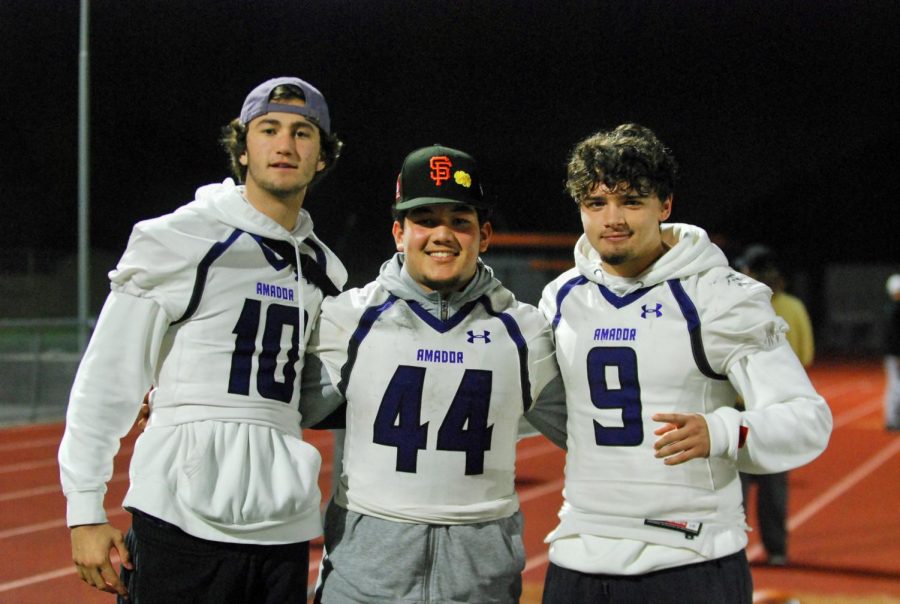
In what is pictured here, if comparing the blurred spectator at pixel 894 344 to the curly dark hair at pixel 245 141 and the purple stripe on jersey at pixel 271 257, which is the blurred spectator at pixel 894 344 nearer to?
the curly dark hair at pixel 245 141

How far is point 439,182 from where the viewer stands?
228 centimetres

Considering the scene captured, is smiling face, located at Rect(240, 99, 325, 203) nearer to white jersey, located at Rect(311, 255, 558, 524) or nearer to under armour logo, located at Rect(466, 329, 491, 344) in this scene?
white jersey, located at Rect(311, 255, 558, 524)

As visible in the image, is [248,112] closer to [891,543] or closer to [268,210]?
[268,210]

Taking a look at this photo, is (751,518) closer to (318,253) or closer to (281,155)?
(318,253)

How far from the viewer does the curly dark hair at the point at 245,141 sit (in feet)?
8.31

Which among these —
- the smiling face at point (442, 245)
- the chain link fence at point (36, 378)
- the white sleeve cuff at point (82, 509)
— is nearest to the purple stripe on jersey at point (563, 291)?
the smiling face at point (442, 245)

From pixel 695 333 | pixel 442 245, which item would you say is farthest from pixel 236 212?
pixel 695 333

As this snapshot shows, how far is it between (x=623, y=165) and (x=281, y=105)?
911 mm

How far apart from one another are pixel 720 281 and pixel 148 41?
2051 centimetres

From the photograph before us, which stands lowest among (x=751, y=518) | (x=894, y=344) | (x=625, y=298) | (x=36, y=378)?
(x=751, y=518)

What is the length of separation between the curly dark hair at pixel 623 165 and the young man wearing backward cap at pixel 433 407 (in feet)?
0.85

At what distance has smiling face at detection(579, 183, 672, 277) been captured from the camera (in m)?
2.29

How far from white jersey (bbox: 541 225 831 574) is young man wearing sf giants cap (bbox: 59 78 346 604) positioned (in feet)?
2.28

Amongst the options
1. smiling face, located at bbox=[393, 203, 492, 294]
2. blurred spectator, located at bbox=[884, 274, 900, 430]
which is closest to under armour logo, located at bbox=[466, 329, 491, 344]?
smiling face, located at bbox=[393, 203, 492, 294]
